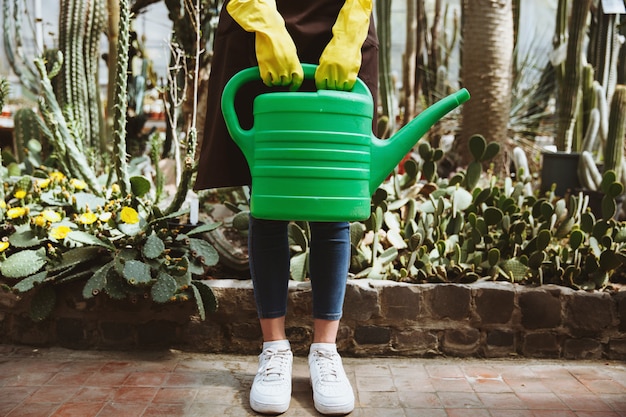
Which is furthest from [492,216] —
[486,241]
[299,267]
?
[299,267]

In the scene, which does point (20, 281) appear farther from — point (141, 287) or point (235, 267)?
point (235, 267)

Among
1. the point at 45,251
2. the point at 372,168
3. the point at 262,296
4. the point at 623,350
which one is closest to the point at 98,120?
Result: the point at 45,251

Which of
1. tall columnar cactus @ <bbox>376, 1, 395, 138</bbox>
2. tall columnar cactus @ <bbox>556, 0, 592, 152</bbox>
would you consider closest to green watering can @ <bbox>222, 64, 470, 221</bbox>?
tall columnar cactus @ <bbox>376, 1, 395, 138</bbox>

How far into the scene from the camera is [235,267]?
208cm

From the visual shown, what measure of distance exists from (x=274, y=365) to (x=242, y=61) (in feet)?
2.54

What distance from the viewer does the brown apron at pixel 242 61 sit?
60.2 inches

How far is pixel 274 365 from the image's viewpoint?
1577 millimetres

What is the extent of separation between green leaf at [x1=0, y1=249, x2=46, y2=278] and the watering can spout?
1.12 m

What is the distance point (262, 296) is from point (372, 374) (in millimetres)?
437

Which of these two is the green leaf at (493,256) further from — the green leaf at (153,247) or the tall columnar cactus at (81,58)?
the tall columnar cactus at (81,58)

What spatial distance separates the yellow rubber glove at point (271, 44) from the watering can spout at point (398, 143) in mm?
243

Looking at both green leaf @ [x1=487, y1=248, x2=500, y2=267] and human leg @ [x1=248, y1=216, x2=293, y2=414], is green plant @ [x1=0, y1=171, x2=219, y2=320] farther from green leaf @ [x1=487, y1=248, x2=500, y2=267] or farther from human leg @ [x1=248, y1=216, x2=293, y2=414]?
green leaf @ [x1=487, y1=248, x2=500, y2=267]

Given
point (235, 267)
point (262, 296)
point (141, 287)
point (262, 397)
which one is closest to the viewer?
point (262, 397)

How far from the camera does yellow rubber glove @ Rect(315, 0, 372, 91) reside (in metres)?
1.35
